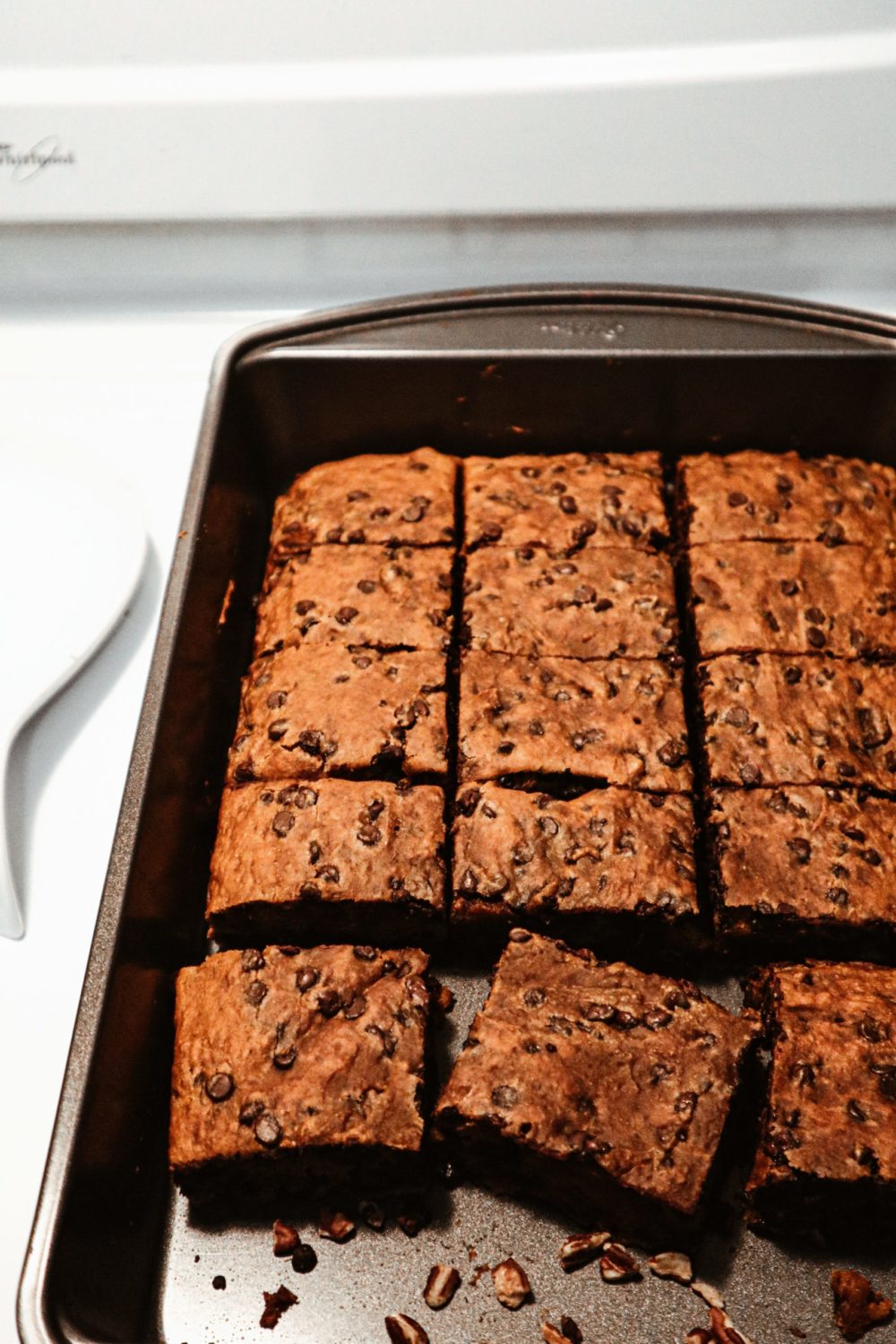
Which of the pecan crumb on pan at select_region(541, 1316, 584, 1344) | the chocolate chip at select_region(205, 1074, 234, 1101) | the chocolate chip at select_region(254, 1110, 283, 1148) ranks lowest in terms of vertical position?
the pecan crumb on pan at select_region(541, 1316, 584, 1344)

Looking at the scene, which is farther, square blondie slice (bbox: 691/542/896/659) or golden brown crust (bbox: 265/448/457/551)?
golden brown crust (bbox: 265/448/457/551)

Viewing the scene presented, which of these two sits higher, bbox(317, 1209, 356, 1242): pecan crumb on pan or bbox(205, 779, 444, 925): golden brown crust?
bbox(205, 779, 444, 925): golden brown crust

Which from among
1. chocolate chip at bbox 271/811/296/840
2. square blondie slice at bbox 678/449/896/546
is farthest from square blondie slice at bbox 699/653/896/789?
chocolate chip at bbox 271/811/296/840

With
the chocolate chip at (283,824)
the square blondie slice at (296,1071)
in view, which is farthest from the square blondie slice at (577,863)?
the chocolate chip at (283,824)

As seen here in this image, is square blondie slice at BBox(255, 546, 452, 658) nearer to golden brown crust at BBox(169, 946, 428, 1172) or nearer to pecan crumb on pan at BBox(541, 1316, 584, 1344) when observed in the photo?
golden brown crust at BBox(169, 946, 428, 1172)

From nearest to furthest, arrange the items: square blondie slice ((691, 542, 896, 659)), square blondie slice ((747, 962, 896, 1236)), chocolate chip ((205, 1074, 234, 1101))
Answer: square blondie slice ((747, 962, 896, 1236)) → chocolate chip ((205, 1074, 234, 1101)) → square blondie slice ((691, 542, 896, 659))

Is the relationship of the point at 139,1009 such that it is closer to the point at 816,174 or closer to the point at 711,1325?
the point at 711,1325

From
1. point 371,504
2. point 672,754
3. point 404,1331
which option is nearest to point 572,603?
point 672,754
